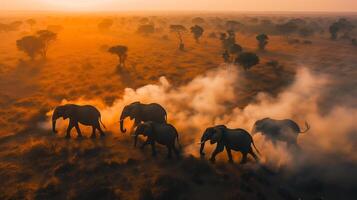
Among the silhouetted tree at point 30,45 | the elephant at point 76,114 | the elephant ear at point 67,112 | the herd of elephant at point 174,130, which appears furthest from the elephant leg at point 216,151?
the silhouetted tree at point 30,45

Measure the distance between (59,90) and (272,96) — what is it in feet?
75.1

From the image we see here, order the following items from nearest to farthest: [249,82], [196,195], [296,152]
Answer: [196,195] < [296,152] < [249,82]

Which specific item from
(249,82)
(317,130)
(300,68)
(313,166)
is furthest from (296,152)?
(300,68)

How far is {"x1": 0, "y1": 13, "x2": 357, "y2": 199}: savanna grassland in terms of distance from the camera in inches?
692

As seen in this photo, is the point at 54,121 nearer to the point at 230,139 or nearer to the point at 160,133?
the point at 160,133

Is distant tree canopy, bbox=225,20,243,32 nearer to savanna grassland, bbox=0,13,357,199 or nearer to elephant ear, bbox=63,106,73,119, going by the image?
savanna grassland, bbox=0,13,357,199

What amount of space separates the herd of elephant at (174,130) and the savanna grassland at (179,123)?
74 cm

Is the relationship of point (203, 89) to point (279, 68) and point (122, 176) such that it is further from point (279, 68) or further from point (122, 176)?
point (122, 176)

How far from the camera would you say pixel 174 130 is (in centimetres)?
2016

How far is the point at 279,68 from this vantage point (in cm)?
4600

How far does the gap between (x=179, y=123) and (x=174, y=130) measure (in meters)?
5.73

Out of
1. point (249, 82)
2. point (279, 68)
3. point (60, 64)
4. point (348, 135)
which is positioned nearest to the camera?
point (348, 135)

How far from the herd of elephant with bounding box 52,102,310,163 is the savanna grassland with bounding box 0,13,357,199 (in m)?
0.74

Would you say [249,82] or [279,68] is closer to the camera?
[249,82]
